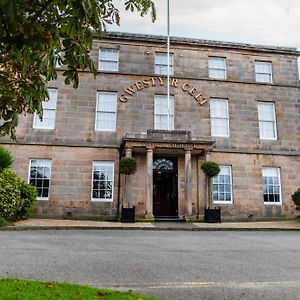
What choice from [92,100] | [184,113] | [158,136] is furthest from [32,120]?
[184,113]

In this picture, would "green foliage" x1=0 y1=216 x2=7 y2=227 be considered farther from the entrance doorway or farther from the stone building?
the entrance doorway

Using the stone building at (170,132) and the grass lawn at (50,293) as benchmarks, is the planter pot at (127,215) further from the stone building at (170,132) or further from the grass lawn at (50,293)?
the grass lawn at (50,293)

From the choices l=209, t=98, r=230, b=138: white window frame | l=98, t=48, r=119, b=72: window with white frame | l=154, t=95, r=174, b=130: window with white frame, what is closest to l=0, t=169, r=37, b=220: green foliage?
l=154, t=95, r=174, b=130: window with white frame

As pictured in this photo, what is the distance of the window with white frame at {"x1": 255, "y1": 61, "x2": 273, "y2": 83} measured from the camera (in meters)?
18.9

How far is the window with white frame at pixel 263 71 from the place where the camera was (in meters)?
18.9

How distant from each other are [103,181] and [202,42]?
9832mm

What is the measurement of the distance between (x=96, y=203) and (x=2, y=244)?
806cm

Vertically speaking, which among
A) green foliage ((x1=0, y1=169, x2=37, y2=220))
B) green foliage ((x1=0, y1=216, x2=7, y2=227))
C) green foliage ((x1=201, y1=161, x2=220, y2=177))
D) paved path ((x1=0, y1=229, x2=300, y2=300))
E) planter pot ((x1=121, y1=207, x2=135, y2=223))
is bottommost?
paved path ((x1=0, y1=229, x2=300, y2=300))

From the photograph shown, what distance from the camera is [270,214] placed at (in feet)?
55.6

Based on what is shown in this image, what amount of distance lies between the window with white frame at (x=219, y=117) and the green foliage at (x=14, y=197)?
9.89m

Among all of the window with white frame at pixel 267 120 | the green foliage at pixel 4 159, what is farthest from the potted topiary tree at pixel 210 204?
the green foliage at pixel 4 159

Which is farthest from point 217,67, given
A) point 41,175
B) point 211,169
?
point 41,175

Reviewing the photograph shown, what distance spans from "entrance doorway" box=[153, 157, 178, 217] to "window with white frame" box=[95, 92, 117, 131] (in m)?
3.08

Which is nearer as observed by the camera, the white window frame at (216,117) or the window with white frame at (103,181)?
the window with white frame at (103,181)
